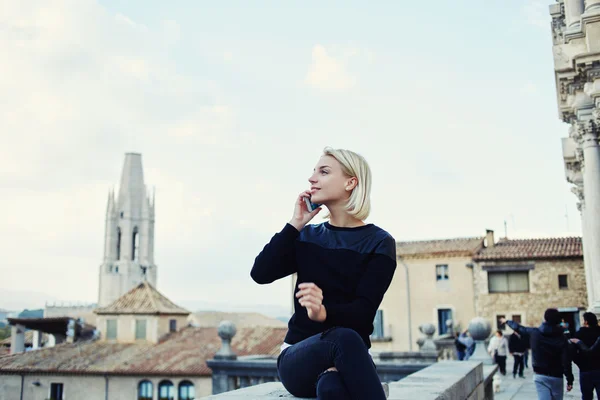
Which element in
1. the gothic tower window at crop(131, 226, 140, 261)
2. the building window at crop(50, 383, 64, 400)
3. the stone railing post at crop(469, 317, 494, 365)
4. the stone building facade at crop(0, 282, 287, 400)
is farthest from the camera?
the gothic tower window at crop(131, 226, 140, 261)

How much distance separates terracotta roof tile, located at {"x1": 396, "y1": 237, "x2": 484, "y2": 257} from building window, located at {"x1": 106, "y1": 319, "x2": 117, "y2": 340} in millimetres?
24409

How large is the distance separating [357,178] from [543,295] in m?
39.8

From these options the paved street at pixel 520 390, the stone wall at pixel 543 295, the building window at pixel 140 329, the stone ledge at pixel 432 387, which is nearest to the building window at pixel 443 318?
the stone wall at pixel 543 295

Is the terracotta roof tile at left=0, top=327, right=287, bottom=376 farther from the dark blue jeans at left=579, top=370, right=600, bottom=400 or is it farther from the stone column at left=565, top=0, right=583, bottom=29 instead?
the dark blue jeans at left=579, top=370, right=600, bottom=400

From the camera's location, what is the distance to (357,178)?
3.24m

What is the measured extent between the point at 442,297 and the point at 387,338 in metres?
5.12

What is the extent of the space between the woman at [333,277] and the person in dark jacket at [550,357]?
4.69 meters

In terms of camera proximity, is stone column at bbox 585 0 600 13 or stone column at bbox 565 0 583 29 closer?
stone column at bbox 585 0 600 13

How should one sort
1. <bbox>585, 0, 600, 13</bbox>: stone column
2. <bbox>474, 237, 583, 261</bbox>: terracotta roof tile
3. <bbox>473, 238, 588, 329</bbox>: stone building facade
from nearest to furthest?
<bbox>585, 0, 600, 13</bbox>: stone column < <bbox>473, 238, 588, 329</bbox>: stone building facade < <bbox>474, 237, 583, 261</bbox>: terracotta roof tile

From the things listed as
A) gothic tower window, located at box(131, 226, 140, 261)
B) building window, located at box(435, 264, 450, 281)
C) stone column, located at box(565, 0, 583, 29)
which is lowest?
building window, located at box(435, 264, 450, 281)

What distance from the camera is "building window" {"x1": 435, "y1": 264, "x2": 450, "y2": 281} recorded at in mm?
44047

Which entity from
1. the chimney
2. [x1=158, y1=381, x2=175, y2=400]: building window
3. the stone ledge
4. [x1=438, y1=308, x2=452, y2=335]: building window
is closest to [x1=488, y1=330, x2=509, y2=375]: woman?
the stone ledge

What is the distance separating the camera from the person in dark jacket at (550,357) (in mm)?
6961

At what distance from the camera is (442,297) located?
43.9 meters
